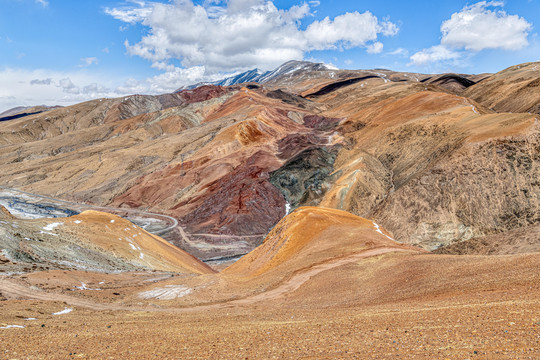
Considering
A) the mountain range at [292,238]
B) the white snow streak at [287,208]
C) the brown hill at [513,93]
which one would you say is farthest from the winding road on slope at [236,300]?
the brown hill at [513,93]

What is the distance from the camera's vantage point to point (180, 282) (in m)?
26.7

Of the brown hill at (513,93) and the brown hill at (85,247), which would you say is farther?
the brown hill at (513,93)

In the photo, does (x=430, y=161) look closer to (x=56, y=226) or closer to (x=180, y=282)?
(x=180, y=282)

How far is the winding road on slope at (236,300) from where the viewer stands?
63.6 ft

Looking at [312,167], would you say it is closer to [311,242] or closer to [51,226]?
[311,242]

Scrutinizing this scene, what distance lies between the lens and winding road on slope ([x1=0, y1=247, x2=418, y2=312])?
19.4m

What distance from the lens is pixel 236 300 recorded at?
22.2 metres

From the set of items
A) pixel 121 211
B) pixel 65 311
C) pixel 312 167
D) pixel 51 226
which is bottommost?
pixel 121 211

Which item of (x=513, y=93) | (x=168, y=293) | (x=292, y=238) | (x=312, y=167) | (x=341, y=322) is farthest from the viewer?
(x=513, y=93)

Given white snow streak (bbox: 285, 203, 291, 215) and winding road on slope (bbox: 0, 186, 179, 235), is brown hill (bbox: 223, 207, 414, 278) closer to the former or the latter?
white snow streak (bbox: 285, 203, 291, 215)

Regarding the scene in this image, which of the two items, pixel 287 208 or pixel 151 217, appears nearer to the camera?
pixel 287 208

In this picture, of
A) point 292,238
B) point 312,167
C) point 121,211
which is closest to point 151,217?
point 121,211

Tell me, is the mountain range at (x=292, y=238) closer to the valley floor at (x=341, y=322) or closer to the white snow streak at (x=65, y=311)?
the valley floor at (x=341, y=322)

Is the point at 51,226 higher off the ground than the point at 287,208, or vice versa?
the point at 51,226
